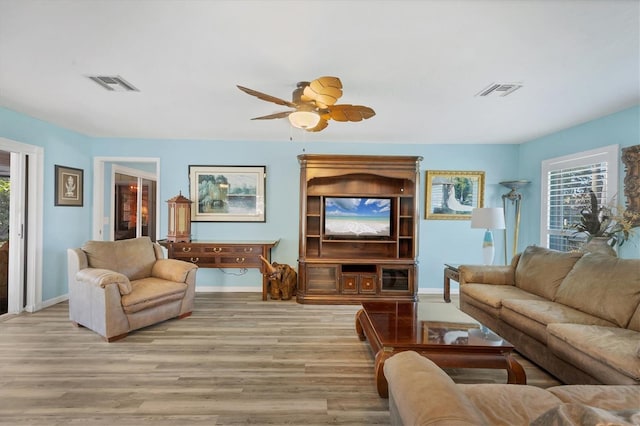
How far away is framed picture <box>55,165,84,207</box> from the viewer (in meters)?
4.06

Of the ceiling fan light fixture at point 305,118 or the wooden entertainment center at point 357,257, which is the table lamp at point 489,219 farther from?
the ceiling fan light fixture at point 305,118

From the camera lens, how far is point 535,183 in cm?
451

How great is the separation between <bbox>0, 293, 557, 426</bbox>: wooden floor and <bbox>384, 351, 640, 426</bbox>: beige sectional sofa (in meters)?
0.78

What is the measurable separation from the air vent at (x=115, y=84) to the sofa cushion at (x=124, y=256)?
5.64 feet

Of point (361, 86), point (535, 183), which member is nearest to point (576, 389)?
point (361, 86)

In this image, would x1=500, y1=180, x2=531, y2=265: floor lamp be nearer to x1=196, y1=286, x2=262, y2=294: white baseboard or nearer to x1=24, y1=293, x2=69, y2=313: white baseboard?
x1=196, y1=286, x2=262, y2=294: white baseboard

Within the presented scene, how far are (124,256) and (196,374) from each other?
6.26ft

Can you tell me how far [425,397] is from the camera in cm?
104

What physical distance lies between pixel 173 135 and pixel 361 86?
3098 mm

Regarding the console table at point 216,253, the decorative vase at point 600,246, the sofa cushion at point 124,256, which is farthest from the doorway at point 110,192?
the decorative vase at point 600,246

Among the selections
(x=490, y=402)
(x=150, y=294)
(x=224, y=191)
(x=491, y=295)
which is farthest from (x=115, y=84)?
(x=491, y=295)

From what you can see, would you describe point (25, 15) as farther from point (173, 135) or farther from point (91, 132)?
point (91, 132)

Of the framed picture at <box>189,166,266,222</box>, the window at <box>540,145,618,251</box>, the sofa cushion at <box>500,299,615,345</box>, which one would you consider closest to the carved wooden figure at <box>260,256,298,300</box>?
the framed picture at <box>189,166,266,222</box>

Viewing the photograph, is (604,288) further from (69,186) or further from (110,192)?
(110,192)
